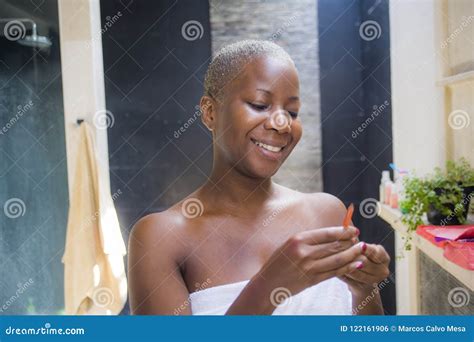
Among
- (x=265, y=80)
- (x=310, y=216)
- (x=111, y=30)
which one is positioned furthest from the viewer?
(x=111, y=30)

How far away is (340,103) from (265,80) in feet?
1.07

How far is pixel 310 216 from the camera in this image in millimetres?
1599

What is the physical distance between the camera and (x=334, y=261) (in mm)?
1395

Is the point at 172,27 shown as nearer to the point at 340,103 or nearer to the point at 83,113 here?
the point at 83,113

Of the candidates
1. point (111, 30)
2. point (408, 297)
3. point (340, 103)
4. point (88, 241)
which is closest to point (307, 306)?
point (408, 297)

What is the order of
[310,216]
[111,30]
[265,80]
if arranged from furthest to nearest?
[111,30]
[310,216]
[265,80]

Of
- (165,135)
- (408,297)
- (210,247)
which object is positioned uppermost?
(165,135)
